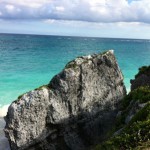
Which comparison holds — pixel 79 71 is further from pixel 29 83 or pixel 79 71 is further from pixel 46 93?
pixel 29 83

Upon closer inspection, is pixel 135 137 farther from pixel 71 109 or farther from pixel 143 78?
pixel 143 78

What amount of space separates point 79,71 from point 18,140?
18.8ft

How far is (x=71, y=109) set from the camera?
71.3 feet

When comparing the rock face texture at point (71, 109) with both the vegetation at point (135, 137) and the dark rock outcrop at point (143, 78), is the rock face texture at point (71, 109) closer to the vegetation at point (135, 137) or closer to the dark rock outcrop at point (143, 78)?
the dark rock outcrop at point (143, 78)

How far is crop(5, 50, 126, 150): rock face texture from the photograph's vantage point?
20.6 metres

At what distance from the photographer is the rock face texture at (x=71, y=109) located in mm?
20625

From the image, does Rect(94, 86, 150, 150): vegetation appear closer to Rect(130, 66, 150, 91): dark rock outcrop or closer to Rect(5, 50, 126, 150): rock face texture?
Rect(5, 50, 126, 150): rock face texture

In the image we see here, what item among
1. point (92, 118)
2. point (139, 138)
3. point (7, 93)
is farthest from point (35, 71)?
point (139, 138)

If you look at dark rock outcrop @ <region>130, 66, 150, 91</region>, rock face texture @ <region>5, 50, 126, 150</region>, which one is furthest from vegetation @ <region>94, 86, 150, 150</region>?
dark rock outcrop @ <region>130, 66, 150, 91</region>

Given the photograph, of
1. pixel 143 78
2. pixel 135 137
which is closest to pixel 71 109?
pixel 143 78

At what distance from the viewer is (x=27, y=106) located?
2058cm

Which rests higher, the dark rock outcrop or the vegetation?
the dark rock outcrop

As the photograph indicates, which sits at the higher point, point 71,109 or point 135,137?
point 71,109

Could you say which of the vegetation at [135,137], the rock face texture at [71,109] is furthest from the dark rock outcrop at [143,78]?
the vegetation at [135,137]
